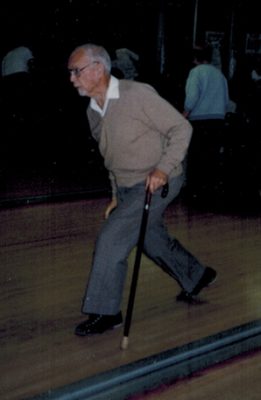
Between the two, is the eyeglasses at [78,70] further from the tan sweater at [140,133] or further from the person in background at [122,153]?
the tan sweater at [140,133]

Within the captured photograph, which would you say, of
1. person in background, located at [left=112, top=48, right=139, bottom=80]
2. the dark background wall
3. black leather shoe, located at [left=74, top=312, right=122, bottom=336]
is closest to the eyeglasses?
black leather shoe, located at [left=74, top=312, right=122, bottom=336]

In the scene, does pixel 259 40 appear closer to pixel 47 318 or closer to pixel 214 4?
pixel 214 4

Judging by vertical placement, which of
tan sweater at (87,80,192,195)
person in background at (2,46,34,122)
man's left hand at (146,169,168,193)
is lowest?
person in background at (2,46,34,122)

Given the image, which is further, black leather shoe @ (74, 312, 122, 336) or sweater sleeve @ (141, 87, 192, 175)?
black leather shoe @ (74, 312, 122, 336)

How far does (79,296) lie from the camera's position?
4863mm

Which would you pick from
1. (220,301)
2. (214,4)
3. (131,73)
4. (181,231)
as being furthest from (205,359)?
(214,4)

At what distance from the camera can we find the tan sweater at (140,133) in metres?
3.95

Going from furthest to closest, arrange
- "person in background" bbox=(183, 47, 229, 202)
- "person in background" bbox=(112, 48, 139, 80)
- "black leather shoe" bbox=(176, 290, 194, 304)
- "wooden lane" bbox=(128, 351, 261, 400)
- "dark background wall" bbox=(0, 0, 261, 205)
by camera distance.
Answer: "dark background wall" bbox=(0, 0, 261, 205)
"person in background" bbox=(112, 48, 139, 80)
"person in background" bbox=(183, 47, 229, 202)
"black leather shoe" bbox=(176, 290, 194, 304)
"wooden lane" bbox=(128, 351, 261, 400)

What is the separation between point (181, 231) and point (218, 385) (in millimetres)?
3133

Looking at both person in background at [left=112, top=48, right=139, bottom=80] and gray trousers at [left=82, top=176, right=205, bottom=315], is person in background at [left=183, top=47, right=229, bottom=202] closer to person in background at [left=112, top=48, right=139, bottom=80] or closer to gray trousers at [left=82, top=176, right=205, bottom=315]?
person in background at [left=112, top=48, right=139, bottom=80]

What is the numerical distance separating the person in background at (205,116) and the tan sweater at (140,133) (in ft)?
12.2

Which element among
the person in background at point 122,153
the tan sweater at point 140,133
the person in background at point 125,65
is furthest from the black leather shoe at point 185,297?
the person in background at point 125,65

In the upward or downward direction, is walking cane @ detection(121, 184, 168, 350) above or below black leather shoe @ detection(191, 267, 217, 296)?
above

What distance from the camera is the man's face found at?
387 cm
